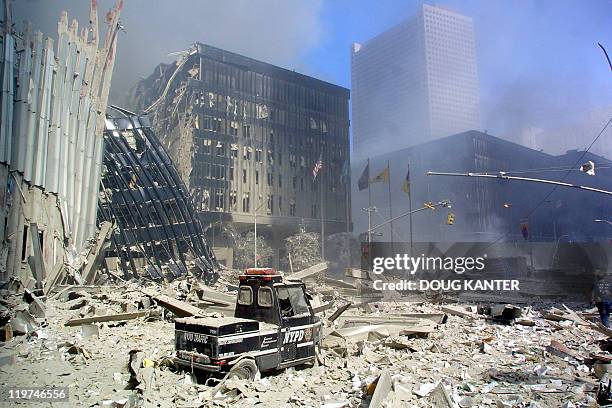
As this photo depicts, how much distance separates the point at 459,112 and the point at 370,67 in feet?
66.5

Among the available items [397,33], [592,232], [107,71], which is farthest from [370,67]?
[107,71]

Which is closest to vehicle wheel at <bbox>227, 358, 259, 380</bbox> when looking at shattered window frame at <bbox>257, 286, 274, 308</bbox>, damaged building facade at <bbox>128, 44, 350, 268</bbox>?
shattered window frame at <bbox>257, 286, 274, 308</bbox>

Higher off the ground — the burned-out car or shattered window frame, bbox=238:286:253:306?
shattered window frame, bbox=238:286:253:306

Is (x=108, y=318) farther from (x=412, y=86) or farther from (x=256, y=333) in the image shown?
(x=412, y=86)

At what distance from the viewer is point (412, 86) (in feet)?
256

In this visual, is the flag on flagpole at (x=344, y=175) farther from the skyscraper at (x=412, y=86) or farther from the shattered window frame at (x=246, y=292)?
the shattered window frame at (x=246, y=292)

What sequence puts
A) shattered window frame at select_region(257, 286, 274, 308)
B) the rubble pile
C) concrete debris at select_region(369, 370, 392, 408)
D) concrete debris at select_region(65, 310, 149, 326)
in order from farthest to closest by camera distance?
concrete debris at select_region(65, 310, 149, 326)
shattered window frame at select_region(257, 286, 274, 308)
the rubble pile
concrete debris at select_region(369, 370, 392, 408)

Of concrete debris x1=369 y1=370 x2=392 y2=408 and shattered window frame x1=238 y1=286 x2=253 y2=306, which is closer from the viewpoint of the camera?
concrete debris x1=369 y1=370 x2=392 y2=408

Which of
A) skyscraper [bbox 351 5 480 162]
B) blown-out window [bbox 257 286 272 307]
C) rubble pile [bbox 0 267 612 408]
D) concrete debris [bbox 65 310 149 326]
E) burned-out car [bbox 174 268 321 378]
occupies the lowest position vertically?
rubble pile [bbox 0 267 612 408]

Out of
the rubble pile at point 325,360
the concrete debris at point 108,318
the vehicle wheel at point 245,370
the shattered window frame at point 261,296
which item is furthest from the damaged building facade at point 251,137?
the vehicle wheel at point 245,370

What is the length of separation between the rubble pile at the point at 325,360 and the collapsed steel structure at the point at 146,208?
11.4 meters

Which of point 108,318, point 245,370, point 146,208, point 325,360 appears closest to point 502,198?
point 146,208

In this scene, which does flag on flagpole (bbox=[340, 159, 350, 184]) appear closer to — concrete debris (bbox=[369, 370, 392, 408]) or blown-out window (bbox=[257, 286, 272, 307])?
blown-out window (bbox=[257, 286, 272, 307])

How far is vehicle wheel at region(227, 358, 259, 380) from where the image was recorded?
278 inches
